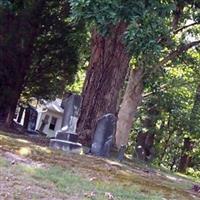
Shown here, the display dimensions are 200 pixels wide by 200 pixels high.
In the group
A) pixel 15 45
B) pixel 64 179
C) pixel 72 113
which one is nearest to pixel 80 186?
pixel 64 179

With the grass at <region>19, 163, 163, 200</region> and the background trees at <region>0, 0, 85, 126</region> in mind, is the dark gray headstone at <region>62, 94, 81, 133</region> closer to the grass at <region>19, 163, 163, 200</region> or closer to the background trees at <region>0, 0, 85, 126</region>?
the background trees at <region>0, 0, 85, 126</region>

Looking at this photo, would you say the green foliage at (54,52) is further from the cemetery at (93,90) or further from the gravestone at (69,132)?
the gravestone at (69,132)

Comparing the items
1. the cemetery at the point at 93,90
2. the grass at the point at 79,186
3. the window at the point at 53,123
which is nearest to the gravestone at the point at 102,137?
the cemetery at the point at 93,90

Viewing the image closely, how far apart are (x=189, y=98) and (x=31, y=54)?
12871 millimetres

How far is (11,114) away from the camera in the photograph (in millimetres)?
14203

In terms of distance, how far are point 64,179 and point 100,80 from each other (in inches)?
233

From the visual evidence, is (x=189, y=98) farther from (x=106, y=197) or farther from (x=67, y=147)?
(x=106, y=197)

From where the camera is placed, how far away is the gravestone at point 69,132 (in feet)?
34.1

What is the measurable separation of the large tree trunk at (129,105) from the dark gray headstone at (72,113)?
26.8ft

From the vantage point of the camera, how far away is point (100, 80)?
12.3 metres

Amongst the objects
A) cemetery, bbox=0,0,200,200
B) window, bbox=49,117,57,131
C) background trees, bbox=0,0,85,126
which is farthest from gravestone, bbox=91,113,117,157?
window, bbox=49,117,57,131

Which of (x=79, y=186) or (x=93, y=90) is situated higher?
(x=93, y=90)

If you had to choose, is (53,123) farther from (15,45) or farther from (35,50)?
(15,45)

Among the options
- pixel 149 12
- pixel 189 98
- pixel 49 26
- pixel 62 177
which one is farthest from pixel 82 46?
pixel 189 98
